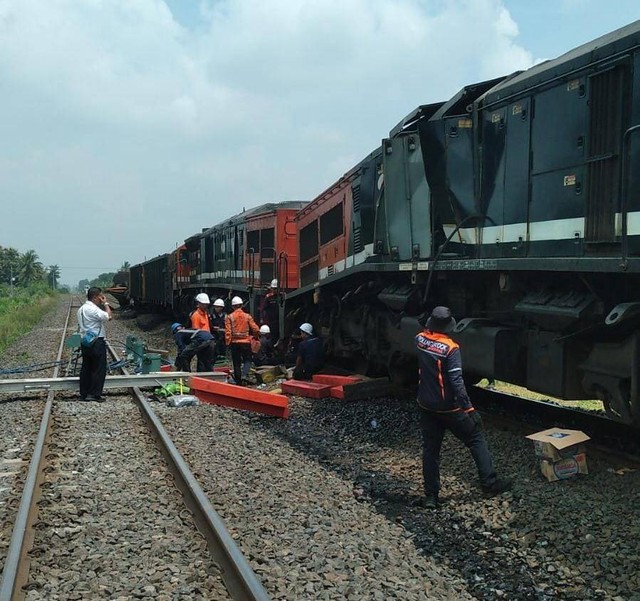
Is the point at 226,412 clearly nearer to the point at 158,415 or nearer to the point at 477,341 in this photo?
the point at 158,415

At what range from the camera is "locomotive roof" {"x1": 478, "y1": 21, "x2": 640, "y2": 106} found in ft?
19.0

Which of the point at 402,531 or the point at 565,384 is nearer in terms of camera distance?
the point at 402,531

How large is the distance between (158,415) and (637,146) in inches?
252

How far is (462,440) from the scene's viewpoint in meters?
5.61

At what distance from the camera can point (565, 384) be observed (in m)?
6.24

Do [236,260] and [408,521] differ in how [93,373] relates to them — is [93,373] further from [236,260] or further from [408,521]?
[236,260]

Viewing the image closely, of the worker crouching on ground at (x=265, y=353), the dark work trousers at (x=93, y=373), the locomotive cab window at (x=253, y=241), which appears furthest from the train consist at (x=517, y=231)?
the locomotive cab window at (x=253, y=241)

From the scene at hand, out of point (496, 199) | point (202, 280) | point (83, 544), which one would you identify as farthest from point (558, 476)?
point (202, 280)

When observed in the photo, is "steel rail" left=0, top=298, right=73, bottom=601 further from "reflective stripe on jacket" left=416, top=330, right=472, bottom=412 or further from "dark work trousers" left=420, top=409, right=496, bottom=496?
"reflective stripe on jacket" left=416, top=330, right=472, bottom=412

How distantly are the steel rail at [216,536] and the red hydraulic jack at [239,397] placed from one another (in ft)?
6.68

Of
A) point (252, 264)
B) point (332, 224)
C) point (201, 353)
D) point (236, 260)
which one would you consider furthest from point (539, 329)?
point (236, 260)

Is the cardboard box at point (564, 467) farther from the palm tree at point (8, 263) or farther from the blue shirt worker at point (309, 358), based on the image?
the palm tree at point (8, 263)

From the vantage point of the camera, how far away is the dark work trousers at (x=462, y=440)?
18.3 ft

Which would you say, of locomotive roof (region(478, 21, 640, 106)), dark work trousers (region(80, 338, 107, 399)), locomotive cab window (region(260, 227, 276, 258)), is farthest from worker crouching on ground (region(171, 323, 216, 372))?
locomotive roof (region(478, 21, 640, 106))
